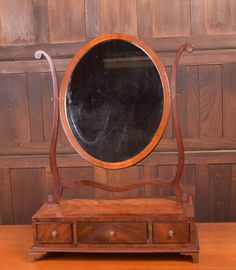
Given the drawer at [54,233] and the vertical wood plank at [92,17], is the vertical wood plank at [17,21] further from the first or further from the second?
the drawer at [54,233]

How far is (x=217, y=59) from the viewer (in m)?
1.45

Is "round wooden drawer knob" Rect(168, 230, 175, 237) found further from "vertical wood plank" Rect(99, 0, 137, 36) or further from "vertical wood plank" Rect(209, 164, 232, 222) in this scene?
"vertical wood plank" Rect(99, 0, 137, 36)

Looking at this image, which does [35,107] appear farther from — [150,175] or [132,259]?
[132,259]

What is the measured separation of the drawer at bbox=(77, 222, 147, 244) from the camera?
113cm

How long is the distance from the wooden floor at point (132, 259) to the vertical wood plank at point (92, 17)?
78 cm

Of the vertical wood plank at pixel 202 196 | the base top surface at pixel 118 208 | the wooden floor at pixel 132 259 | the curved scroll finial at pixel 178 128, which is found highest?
the curved scroll finial at pixel 178 128

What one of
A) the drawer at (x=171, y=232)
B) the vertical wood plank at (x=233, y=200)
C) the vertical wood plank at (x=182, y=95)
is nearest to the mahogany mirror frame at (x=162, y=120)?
the drawer at (x=171, y=232)

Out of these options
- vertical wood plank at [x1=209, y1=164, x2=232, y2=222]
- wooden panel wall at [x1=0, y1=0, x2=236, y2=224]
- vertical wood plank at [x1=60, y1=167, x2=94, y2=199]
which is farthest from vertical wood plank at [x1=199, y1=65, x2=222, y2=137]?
vertical wood plank at [x1=60, y1=167, x2=94, y2=199]

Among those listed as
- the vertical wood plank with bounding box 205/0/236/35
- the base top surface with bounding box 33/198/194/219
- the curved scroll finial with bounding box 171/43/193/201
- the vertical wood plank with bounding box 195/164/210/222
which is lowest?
the vertical wood plank with bounding box 195/164/210/222

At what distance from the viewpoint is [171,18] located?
1451mm

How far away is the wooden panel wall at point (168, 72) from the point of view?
1.45 metres

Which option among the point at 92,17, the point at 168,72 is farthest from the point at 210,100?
the point at 92,17

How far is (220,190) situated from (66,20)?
869 mm

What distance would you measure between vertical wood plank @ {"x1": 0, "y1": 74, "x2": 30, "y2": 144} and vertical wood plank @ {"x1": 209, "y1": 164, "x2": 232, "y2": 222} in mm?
735
